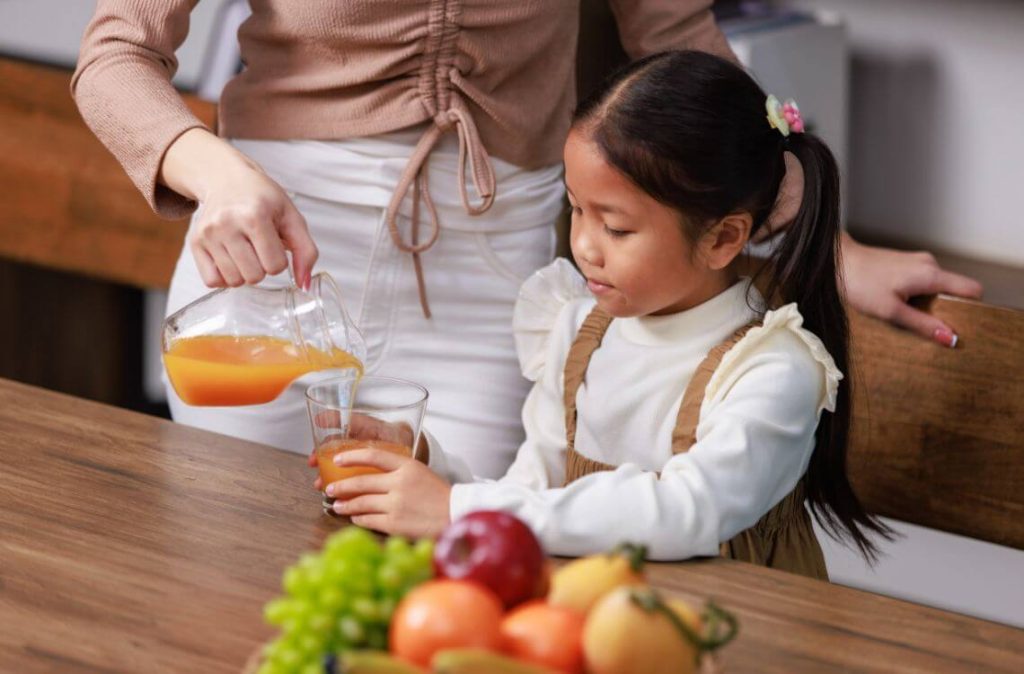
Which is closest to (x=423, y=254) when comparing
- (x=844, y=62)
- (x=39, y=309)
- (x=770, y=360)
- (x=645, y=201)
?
(x=645, y=201)

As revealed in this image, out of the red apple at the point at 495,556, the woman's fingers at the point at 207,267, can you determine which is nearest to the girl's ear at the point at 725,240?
the woman's fingers at the point at 207,267

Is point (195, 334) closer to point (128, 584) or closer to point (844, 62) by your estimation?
point (128, 584)

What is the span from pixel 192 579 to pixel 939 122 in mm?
1885

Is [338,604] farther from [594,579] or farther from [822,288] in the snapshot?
[822,288]

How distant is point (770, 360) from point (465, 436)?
449 mm

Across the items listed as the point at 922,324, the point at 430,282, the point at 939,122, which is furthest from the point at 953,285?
the point at 939,122

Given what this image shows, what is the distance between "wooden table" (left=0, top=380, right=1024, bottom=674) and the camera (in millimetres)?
997

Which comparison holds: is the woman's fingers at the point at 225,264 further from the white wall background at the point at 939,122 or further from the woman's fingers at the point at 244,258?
the white wall background at the point at 939,122

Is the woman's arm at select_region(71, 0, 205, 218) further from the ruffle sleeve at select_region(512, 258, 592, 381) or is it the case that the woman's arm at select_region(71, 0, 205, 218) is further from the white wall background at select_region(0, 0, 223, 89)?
the white wall background at select_region(0, 0, 223, 89)

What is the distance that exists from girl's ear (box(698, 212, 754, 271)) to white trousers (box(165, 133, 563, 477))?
0.31 metres

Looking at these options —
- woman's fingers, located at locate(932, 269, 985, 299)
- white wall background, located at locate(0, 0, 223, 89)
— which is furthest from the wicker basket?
white wall background, located at locate(0, 0, 223, 89)

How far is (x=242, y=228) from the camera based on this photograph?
4.09 feet

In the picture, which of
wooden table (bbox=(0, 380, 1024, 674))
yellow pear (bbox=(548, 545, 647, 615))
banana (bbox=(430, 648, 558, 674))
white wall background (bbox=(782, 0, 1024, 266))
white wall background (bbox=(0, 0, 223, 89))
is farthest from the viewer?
white wall background (bbox=(0, 0, 223, 89))

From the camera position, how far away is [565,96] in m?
1.71
